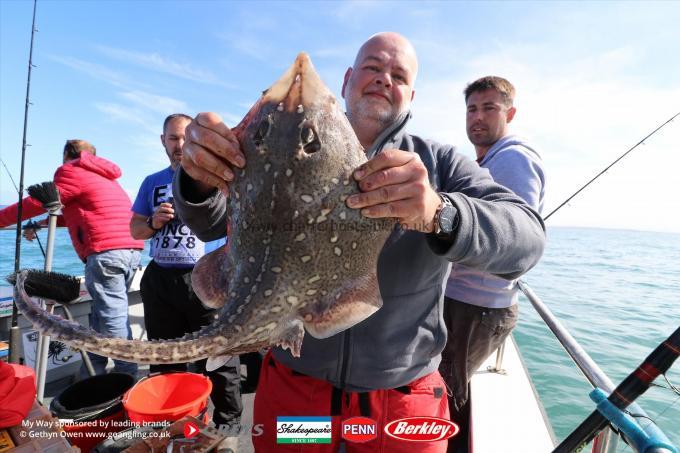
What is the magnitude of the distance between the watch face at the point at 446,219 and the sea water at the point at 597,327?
1.29 metres

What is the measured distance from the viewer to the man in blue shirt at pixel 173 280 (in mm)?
4168

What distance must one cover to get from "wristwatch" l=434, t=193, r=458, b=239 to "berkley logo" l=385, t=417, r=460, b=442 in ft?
4.18

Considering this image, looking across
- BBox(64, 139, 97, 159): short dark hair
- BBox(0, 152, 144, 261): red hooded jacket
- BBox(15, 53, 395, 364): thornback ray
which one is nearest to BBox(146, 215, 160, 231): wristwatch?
BBox(0, 152, 144, 261): red hooded jacket

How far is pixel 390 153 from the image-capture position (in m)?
1.39

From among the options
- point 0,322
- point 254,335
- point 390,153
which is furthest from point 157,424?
point 0,322

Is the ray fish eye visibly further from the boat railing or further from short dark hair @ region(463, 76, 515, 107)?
short dark hair @ region(463, 76, 515, 107)

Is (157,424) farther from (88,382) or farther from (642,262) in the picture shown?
(642,262)

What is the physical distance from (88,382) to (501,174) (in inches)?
212

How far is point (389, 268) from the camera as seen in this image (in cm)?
201

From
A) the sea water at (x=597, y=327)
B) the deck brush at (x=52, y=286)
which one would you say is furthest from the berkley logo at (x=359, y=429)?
the deck brush at (x=52, y=286)

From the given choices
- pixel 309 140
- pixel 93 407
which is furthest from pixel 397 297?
pixel 93 407

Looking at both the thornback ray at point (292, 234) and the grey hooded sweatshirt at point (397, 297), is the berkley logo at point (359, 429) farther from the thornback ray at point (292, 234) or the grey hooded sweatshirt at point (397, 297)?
the thornback ray at point (292, 234)

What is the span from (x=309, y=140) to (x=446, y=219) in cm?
69

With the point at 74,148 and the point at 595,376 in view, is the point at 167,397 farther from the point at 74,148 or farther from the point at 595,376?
the point at 74,148
